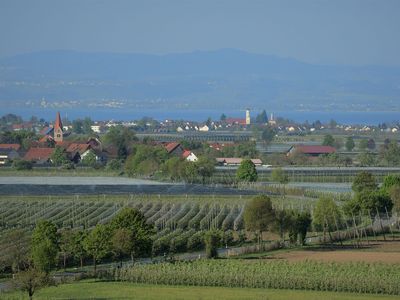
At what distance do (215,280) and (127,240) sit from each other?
2.76 meters

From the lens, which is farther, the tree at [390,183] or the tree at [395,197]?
the tree at [390,183]

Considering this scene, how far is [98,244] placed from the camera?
84.4 ft

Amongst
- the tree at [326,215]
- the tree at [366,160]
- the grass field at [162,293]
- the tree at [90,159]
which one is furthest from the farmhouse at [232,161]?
the grass field at [162,293]

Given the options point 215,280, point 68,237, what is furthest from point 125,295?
point 68,237

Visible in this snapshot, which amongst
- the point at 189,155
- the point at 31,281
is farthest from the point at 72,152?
the point at 31,281

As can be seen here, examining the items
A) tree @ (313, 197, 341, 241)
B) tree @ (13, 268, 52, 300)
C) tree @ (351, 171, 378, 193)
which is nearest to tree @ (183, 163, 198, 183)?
tree @ (351, 171, 378, 193)

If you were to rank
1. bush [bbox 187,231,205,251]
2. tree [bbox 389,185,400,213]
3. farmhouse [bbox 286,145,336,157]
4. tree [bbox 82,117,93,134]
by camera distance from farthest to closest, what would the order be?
tree [bbox 82,117,93,134] → farmhouse [bbox 286,145,336,157] → tree [bbox 389,185,400,213] → bush [bbox 187,231,205,251]

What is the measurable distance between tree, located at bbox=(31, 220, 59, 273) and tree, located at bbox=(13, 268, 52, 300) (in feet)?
5.54

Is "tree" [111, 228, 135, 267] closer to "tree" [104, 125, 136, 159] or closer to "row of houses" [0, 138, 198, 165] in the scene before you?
"row of houses" [0, 138, 198, 165]

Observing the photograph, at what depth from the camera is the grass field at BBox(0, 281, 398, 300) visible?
22.3 m

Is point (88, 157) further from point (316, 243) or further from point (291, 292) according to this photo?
point (291, 292)

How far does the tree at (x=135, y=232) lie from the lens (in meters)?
26.2

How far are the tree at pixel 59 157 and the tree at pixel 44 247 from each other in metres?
35.7

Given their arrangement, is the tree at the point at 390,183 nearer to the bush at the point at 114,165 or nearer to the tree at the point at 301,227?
the tree at the point at 301,227
